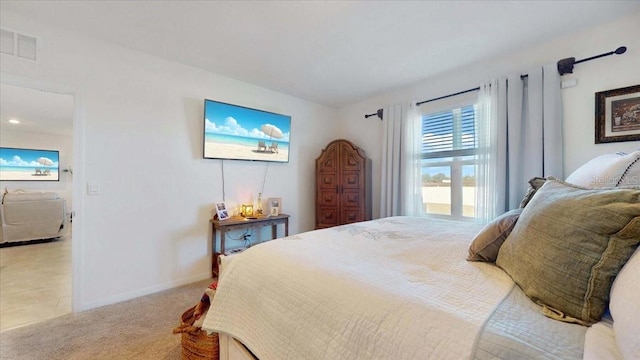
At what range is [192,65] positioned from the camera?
9.01 ft

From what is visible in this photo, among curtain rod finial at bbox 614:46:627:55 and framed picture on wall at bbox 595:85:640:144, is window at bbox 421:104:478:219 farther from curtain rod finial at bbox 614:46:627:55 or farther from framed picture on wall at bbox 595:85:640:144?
curtain rod finial at bbox 614:46:627:55

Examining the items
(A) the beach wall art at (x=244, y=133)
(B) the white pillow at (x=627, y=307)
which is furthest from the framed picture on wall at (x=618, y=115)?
(A) the beach wall art at (x=244, y=133)

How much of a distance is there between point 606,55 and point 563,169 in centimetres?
94

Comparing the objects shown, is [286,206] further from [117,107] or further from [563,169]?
[563,169]

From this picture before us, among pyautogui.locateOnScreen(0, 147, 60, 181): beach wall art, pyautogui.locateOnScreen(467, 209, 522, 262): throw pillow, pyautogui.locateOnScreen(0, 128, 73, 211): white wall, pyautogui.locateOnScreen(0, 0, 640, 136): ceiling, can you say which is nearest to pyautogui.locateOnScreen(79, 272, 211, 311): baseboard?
pyautogui.locateOnScreen(0, 0, 640, 136): ceiling

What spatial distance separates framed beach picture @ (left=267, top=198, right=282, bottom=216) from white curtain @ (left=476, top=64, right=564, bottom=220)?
2.32 meters

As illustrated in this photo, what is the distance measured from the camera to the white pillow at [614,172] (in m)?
1.23

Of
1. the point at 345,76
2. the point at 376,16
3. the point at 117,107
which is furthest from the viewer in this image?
the point at 345,76

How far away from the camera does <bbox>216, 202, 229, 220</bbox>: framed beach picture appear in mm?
2857

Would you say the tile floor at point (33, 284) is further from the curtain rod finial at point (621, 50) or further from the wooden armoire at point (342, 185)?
the curtain rod finial at point (621, 50)

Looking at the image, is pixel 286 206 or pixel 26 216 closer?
pixel 286 206

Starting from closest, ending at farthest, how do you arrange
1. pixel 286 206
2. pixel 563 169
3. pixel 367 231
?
1. pixel 367 231
2. pixel 563 169
3. pixel 286 206

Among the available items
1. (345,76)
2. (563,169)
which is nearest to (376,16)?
(345,76)

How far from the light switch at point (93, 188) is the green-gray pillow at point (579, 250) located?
3002 millimetres
